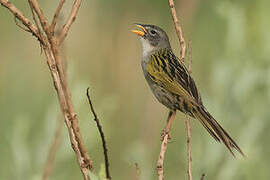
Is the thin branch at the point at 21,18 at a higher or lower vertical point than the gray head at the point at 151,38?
lower

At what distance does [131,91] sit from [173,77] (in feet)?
15.7

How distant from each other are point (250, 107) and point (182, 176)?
121cm

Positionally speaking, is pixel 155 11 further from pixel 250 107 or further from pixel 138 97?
pixel 250 107

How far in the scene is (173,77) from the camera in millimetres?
5562

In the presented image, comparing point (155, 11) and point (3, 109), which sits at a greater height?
point (155, 11)

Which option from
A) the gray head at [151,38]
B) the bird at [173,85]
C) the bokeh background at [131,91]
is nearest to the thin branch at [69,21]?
the bokeh background at [131,91]

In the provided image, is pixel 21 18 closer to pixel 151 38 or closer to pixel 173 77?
pixel 173 77

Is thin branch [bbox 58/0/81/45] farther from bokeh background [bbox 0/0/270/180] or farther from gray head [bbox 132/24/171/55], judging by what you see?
gray head [bbox 132/24/171/55]

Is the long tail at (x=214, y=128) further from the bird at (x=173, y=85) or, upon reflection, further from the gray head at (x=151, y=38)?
the gray head at (x=151, y=38)

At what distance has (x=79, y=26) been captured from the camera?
10750mm

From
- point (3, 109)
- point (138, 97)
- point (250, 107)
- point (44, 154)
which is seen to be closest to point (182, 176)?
point (250, 107)

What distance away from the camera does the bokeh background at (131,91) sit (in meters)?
5.36

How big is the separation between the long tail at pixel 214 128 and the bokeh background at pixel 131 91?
0.31 meters

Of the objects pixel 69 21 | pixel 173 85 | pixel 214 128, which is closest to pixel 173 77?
pixel 173 85
